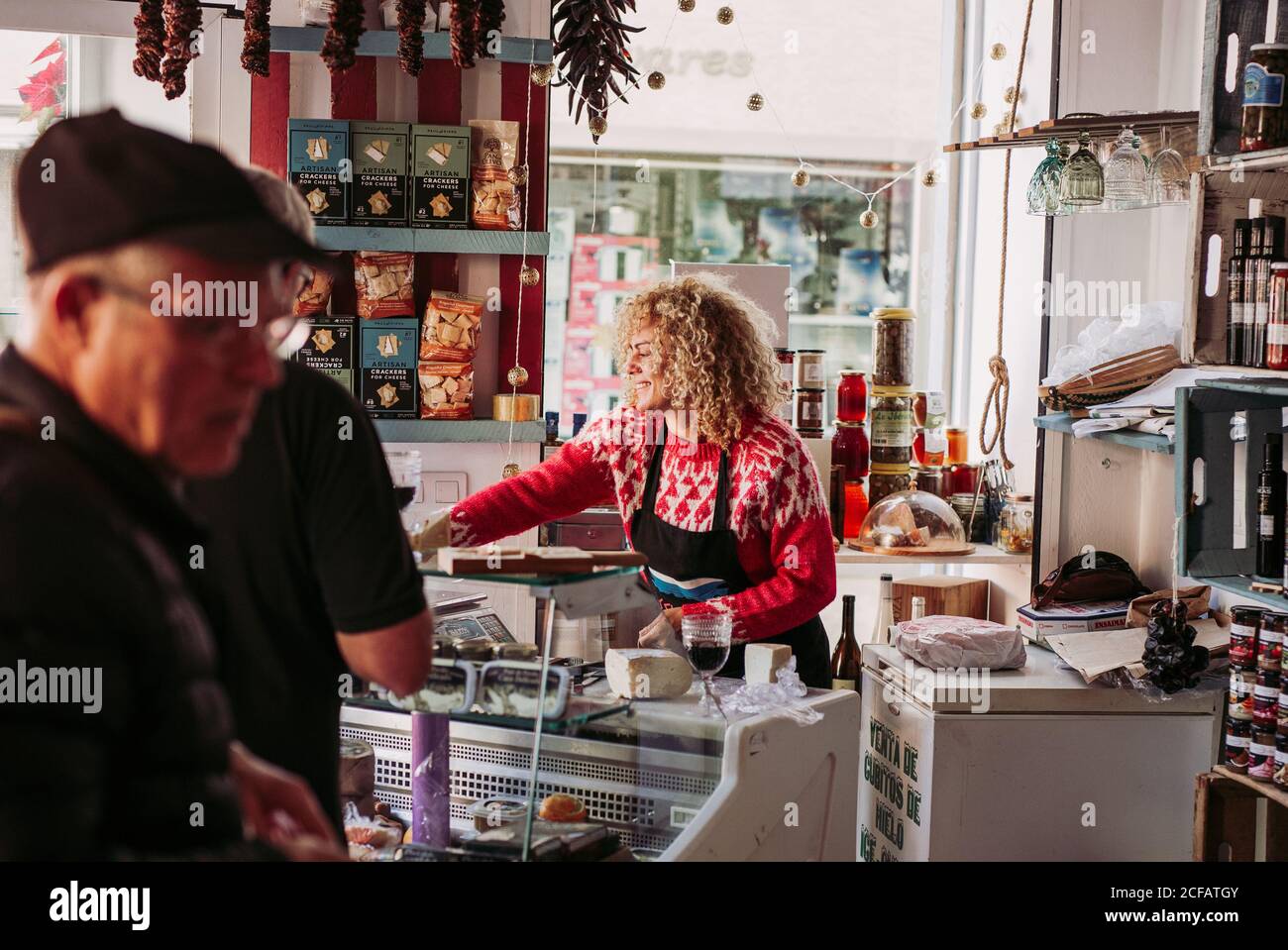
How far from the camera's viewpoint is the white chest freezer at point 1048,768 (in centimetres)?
297

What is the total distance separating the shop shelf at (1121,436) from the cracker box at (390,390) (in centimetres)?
179

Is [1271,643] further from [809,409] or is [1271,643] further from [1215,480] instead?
[809,409]

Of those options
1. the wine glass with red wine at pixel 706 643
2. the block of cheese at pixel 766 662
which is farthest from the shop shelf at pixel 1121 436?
the wine glass with red wine at pixel 706 643

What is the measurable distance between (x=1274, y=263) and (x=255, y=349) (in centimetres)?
219

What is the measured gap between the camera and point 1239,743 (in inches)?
106

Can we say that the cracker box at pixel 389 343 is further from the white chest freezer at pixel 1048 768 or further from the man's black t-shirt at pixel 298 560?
the man's black t-shirt at pixel 298 560

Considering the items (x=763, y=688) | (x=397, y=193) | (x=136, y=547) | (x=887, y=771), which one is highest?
(x=397, y=193)

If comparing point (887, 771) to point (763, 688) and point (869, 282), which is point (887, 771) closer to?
point (763, 688)

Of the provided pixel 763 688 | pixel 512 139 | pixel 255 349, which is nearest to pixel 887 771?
pixel 763 688

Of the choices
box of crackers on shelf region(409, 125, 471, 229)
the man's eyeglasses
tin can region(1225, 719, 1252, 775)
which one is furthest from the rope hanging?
the man's eyeglasses

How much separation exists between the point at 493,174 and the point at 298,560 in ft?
8.12

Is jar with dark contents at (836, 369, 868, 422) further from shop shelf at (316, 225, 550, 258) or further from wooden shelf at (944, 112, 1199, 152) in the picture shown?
shop shelf at (316, 225, 550, 258)

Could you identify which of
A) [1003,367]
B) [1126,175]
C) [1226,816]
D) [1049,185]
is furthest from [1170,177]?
[1226,816]

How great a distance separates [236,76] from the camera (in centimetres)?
366
